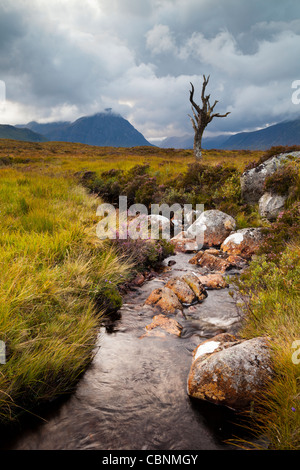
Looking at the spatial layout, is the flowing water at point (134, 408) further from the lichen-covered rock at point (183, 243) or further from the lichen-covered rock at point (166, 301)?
the lichen-covered rock at point (183, 243)

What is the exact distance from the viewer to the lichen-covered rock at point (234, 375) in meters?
2.84

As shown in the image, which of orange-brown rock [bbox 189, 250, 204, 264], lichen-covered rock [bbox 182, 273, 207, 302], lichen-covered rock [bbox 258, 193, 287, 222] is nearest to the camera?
lichen-covered rock [bbox 182, 273, 207, 302]

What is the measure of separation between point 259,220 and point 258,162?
340 centimetres

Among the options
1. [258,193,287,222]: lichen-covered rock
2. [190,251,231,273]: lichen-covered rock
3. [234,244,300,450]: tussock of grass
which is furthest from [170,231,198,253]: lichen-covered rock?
[234,244,300,450]: tussock of grass

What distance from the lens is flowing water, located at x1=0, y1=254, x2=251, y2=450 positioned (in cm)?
248

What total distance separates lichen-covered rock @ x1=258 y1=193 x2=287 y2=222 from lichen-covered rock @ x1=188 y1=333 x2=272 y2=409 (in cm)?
737

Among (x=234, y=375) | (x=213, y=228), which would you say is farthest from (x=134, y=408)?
(x=213, y=228)

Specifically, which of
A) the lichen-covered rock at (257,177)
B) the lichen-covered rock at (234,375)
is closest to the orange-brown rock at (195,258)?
the lichen-covered rock at (257,177)

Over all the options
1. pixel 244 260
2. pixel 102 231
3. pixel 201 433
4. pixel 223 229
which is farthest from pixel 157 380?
pixel 223 229

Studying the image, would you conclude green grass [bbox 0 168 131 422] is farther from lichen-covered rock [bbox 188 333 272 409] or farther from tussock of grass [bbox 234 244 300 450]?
tussock of grass [bbox 234 244 300 450]

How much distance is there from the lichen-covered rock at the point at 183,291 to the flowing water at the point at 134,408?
120 centimetres

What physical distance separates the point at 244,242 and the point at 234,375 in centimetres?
655

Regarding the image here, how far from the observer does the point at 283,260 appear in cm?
445

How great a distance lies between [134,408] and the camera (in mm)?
2889
